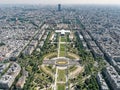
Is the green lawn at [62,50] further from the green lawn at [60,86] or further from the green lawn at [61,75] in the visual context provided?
the green lawn at [60,86]

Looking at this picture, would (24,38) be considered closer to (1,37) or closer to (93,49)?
(1,37)

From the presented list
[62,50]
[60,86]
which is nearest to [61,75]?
[60,86]

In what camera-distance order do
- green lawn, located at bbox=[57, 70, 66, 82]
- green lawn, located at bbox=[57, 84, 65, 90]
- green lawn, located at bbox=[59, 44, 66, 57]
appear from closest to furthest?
green lawn, located at bbox=[57, 84, 65, 90]
green lawn, located at bbox=[57, 70, 66, 82]
green lawn, located at bbox=[59, 44, 66, 57]

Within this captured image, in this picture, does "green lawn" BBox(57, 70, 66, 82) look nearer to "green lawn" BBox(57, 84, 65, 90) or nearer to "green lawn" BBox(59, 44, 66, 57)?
"green lawn" BBox(57, 84, 65, 90)

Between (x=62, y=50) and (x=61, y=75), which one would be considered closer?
(x=61, y=75)

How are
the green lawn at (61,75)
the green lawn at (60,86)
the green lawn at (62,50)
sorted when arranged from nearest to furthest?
1. the green lawn at (60,86)
2. the green lawn at (61,75)
3. the green lawn at (62,50)

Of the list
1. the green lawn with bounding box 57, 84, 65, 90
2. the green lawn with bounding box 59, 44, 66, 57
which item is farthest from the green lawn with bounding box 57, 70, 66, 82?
the green lawn with bounding box 59, 44, 66, 57

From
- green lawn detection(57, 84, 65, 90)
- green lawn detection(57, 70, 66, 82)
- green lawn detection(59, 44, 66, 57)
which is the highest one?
green lawn detection(57, 70, 66, 82)

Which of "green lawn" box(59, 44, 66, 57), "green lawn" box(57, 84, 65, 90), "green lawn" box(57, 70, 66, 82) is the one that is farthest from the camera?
"green lawn" box(59, 44, 66, 57)

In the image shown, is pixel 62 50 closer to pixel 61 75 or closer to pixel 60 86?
pixel 61 75

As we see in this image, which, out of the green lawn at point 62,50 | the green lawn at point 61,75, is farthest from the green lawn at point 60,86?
the green lawn at point 62,50

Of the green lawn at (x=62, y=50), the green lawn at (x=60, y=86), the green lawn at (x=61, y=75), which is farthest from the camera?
the green lawn at (x=62, y=50)

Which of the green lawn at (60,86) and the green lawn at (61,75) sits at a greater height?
the green lawn at (61,75)
